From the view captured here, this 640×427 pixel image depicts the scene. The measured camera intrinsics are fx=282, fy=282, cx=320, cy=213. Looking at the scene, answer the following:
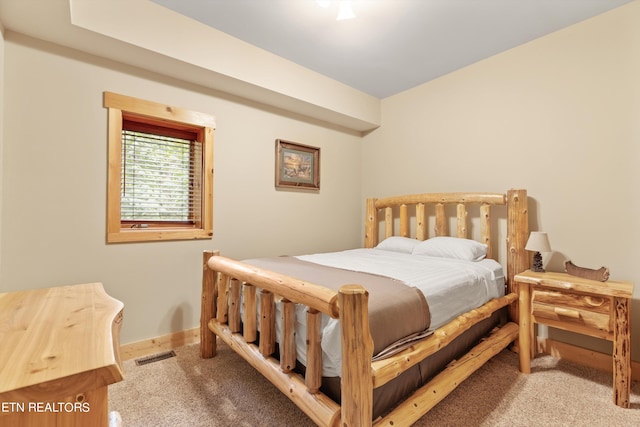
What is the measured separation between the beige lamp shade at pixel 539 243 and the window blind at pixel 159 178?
9.06 ft

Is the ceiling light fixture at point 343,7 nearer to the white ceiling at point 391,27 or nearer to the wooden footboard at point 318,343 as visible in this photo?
the white ceiling at point 391,27

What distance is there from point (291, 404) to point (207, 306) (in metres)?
0.95

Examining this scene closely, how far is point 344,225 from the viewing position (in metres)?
3.71

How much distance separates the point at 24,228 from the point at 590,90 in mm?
4135

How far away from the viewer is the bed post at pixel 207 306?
212cm

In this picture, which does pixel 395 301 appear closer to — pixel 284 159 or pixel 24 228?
pixel 284 159

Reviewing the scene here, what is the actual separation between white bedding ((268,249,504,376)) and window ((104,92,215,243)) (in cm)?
117

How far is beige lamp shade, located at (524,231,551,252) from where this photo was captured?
2086 millimetres

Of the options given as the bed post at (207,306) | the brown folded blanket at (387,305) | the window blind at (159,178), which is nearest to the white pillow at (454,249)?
the brown folded blanket at (387,305)

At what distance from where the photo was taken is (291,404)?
1.62 metres

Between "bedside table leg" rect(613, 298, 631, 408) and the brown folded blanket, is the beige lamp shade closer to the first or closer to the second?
"bedside table leg" rect(613, 298, 631, 408)

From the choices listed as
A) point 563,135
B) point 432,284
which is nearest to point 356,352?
point 432,284

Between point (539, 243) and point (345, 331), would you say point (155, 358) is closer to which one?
point (345, 331)

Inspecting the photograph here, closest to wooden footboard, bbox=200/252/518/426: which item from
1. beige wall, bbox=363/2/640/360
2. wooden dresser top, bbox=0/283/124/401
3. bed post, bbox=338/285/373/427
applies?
bed post, bbox=338/285/373/427
